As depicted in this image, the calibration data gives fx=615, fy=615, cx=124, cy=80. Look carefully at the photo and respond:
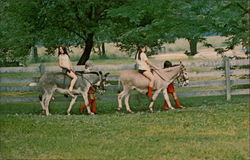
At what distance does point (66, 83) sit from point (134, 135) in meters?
4.86

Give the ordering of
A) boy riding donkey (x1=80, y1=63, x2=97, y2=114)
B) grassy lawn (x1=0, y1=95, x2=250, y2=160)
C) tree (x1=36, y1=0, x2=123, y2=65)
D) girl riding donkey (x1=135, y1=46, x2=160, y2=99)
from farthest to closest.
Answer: tree (x1=36, y1=0, x2=123, y2=65) → boy riding donkey (x1=80, y1=63, x2=97, y2=114) → girl riding donkey (x1=135, y1=46, x2=160, y2=99) → grassy lawn (x1=0, y1=95, x2=250, y2=160)

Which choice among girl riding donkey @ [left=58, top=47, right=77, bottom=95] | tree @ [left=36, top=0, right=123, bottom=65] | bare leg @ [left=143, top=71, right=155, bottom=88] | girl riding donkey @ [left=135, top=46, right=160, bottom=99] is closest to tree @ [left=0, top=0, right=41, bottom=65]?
tree @ [left=36, top=0, right=123, bottom=65]

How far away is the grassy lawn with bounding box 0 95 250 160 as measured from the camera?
13773mm

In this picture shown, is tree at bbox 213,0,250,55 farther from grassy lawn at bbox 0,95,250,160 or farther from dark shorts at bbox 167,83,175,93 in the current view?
grassy lawn at bbox 0,95,250,160

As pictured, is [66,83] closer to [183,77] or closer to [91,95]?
[91,95]

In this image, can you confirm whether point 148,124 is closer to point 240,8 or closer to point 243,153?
point 243,153

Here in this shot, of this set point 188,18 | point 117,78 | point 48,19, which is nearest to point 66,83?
point 117,78

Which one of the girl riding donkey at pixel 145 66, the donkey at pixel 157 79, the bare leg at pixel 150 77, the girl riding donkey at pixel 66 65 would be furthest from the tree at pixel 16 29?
the bare leg at pixel 150 77

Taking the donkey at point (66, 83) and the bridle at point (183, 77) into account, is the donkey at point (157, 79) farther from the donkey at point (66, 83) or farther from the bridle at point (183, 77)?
the donkey at point (66, 83)

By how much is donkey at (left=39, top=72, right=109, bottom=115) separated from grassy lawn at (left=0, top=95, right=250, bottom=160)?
86 cm

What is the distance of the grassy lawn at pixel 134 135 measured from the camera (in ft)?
45.2

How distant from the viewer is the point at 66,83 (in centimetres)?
2036

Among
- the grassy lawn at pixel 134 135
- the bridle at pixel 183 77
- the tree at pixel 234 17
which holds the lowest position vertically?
the grassy lawn at pixel 134 135

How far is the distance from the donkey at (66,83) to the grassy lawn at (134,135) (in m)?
0.86
